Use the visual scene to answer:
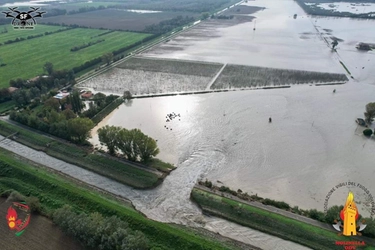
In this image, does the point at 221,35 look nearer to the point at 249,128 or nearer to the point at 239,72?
the point at 239,72

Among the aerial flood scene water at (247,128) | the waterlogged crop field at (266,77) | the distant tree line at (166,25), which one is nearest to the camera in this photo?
the aerial flood scene water at (247,128)

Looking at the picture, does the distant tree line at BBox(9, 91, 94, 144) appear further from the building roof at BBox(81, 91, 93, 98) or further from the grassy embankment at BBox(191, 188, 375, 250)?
the grassy embankment at BBox(191, 188, 375, 250)

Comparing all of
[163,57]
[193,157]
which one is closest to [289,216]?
[193,157]

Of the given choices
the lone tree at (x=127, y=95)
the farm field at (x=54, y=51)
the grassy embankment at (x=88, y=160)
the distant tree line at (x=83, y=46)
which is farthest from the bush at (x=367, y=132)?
the distant tree line at (x=83, y=46)

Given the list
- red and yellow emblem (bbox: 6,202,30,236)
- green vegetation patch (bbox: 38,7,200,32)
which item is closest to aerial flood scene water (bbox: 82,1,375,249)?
red and yellow emblem (bbox: 6,202,30,236)

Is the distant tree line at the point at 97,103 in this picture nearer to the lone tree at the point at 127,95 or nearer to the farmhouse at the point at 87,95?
the farmhouse at the point at 87,95

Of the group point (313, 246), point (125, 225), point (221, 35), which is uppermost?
point (221, 35)
